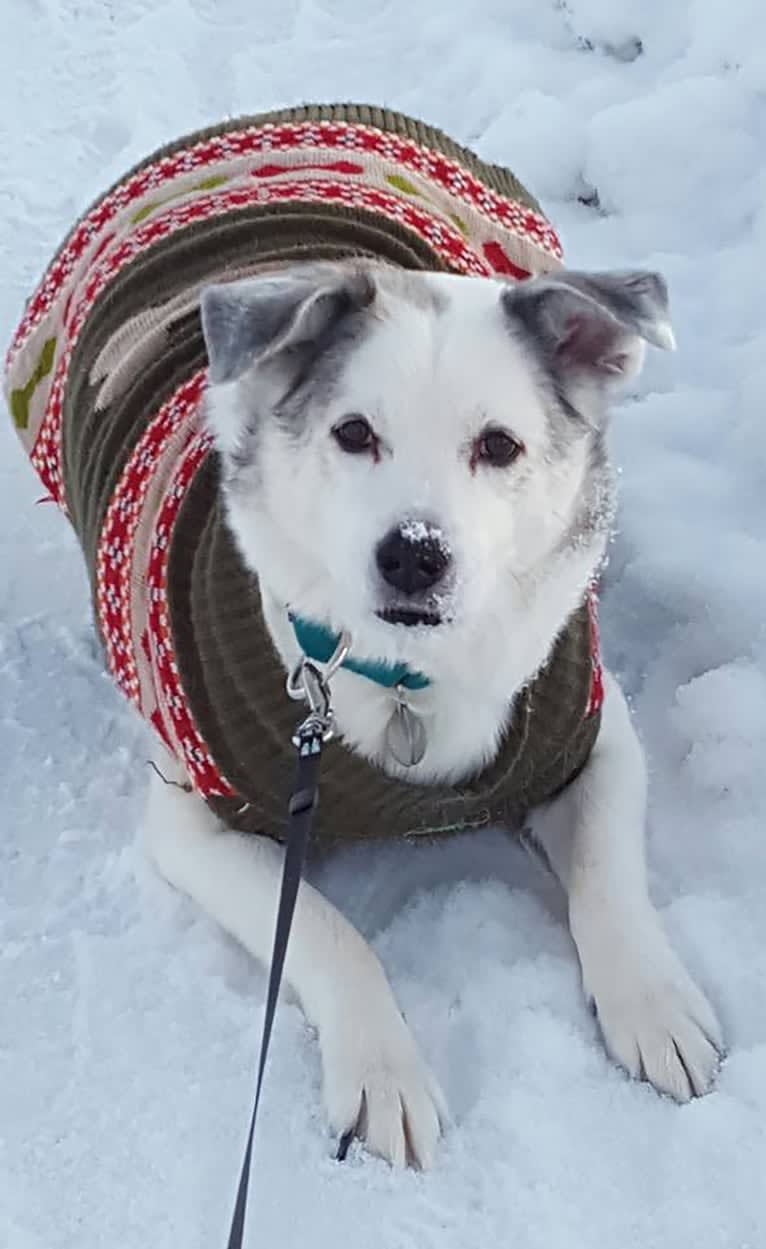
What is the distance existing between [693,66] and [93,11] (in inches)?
79.2

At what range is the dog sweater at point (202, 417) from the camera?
2.32m

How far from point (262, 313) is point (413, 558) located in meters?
0.38

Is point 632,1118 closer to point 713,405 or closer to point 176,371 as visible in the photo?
point 176,371

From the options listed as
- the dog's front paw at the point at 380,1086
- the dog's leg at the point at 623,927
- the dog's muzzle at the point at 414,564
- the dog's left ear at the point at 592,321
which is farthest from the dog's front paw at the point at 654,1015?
the dog's left ear at the point at 592,321

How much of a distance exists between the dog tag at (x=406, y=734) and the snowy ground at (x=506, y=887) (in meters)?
0.32

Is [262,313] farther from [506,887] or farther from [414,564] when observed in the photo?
[506,887]

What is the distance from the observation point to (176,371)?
265 centimetres

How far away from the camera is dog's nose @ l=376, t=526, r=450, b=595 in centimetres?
185

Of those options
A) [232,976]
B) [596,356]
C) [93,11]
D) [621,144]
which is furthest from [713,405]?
[93,11]

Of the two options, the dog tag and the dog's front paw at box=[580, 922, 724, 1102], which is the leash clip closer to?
the dog tag

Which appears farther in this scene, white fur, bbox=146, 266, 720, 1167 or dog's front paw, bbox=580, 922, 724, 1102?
dog's front paw, bbox=580, 922, 724, 1102

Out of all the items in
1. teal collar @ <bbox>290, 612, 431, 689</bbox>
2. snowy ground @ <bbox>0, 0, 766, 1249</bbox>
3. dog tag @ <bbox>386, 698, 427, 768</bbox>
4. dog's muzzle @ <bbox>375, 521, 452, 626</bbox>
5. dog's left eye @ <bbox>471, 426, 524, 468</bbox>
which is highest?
dog's left eye @ <bbox>471, 426, 524, 468</bbox>

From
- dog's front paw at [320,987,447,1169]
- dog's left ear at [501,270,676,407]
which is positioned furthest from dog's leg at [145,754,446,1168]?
dog's left ear at [501,270,676,407]

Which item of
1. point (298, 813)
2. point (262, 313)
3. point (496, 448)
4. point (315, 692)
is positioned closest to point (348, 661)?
point (315, 692)
